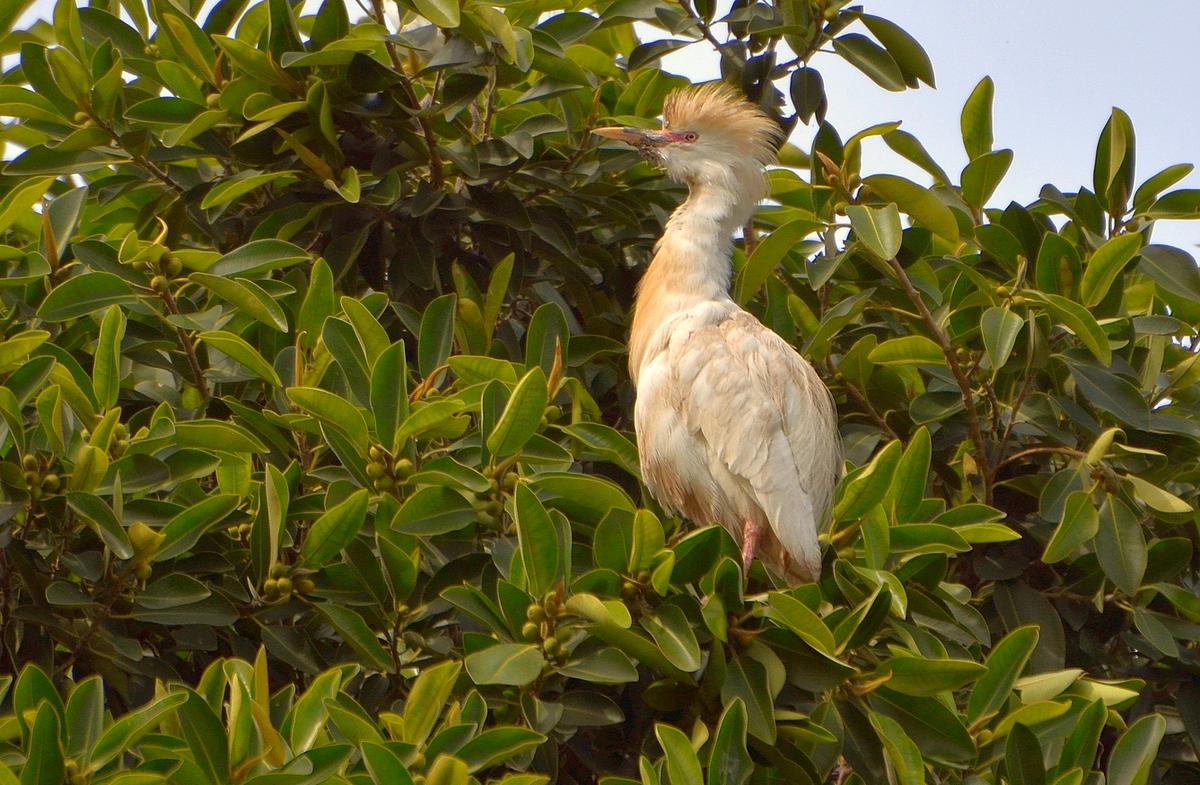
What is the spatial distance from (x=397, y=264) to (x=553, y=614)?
144 centimetres

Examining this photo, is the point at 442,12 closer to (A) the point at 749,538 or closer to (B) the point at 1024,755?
(A) the point at 749,538

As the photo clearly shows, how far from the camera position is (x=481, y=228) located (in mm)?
3428

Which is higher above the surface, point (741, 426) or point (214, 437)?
point (214, 437)

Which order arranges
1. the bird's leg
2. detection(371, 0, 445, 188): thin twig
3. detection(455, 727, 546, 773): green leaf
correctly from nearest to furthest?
detection(455, 727, 546, 773): green leaf
detection(371, 0, 445, 188): thin twig
the bird's leg

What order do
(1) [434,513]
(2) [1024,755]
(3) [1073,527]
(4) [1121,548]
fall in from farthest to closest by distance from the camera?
(4) [1121,548] < (3) [1073,527] < (1) [434,513] < (2) [1024,755]

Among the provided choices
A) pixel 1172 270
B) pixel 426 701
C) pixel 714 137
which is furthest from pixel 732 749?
pixel 714 137

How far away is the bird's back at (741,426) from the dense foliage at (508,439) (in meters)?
0.11

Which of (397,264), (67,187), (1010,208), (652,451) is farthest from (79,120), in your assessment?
(1010,208)

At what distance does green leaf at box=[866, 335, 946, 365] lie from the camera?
2873mm

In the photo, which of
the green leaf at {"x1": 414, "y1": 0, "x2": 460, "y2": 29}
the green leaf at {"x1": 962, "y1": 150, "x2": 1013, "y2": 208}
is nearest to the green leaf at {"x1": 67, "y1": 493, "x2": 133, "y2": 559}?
the green leaf at {"x1": 414, "y1": 0, "x2": 460, "y2": 29}

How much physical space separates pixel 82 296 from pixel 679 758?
1536mm

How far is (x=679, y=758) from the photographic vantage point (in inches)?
76.5

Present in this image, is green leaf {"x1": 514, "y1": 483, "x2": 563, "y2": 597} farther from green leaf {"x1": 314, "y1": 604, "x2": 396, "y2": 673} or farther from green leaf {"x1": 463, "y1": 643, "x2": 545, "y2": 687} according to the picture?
green leaf {"x1": 314, "y1": 604, "x2": 396, "y2": 673}

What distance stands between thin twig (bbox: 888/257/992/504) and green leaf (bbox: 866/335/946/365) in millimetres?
27
